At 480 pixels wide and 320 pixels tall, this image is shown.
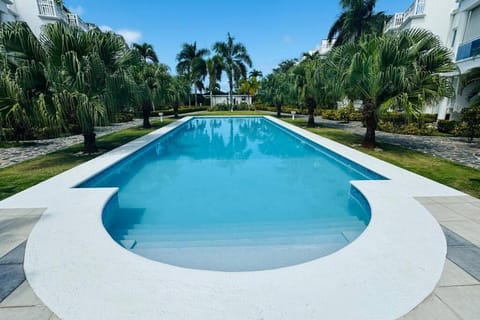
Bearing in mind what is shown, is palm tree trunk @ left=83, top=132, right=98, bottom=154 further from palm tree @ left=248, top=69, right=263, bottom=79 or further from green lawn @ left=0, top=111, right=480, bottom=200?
palm tree @ left=248, top=69, right=263, bottom=79

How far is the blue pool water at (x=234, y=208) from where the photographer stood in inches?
136

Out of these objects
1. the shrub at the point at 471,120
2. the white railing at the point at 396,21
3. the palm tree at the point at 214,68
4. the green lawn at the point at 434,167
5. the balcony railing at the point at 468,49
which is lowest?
the green lawn at the point at 434,167

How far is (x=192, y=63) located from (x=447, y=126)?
2716 centimetres

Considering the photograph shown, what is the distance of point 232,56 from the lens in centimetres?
3039

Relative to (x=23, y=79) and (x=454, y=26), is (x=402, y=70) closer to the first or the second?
(x=23, y=79)

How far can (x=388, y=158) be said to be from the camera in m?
7.32

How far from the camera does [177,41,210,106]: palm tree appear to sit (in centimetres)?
3083

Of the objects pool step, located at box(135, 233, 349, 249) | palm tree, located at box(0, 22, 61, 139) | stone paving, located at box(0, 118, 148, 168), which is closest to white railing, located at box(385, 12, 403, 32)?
pool step, located at box(135, 233, 349, 249)

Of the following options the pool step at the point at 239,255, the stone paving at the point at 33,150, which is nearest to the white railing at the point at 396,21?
the pool step at the point at 239,255

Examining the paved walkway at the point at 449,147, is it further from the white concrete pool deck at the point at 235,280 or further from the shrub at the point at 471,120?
the white concrete pool deck at the point at 235,280

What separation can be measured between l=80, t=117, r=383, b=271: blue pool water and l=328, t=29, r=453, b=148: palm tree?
2.38m

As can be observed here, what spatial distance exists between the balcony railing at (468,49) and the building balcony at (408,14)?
532 centimetres

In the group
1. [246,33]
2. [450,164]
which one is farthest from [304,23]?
[450,164]

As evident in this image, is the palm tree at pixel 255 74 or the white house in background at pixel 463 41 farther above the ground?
the palm tree at pixel 255 74
